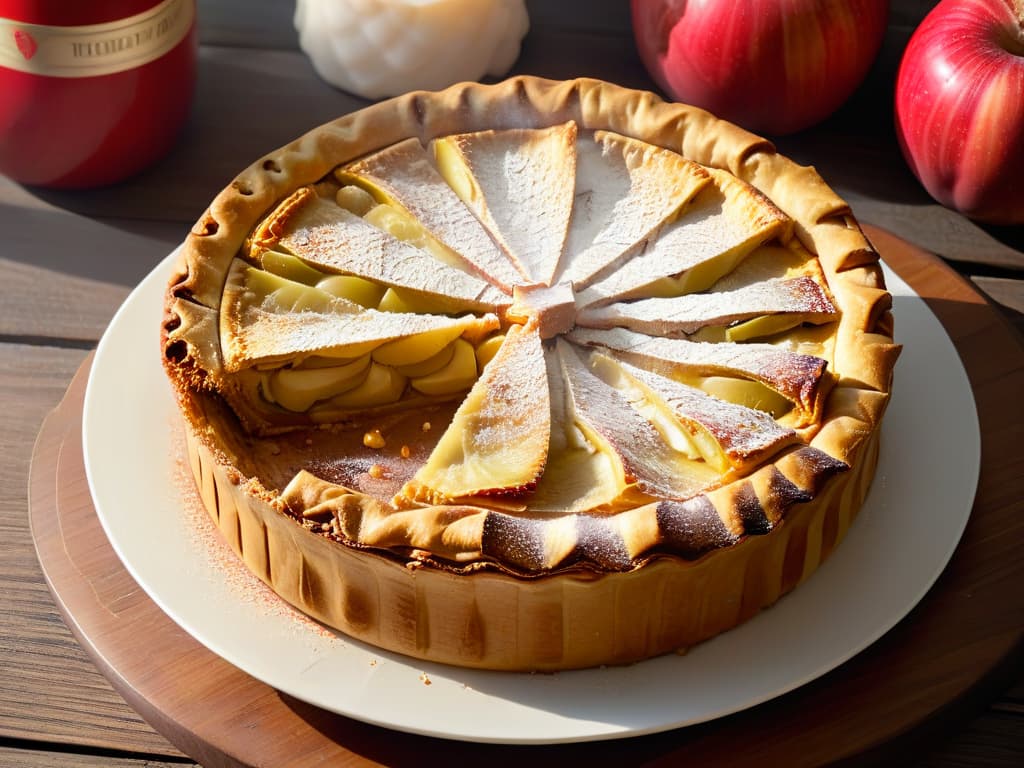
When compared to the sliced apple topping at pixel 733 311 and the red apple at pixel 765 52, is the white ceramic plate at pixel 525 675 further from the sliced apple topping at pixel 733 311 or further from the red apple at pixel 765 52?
the red apple at pixel 765 52

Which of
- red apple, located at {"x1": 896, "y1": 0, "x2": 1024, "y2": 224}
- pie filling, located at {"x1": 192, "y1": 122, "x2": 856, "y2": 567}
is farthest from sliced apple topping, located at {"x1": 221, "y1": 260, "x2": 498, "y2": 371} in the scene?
red apple, located at {"x1": 896, "y1": 0, "x2": 1024, "y2": 224}

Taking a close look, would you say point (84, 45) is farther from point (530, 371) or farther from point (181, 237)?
point (530, 371)

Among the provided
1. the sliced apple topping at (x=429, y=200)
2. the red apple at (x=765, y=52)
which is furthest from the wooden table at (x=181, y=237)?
the sliced apple topping at (x=429, y=200)

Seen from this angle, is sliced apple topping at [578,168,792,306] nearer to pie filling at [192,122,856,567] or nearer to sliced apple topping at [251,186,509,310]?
pie filling at [192,122,856,567]

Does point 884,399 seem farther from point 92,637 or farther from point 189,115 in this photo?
point 189,115

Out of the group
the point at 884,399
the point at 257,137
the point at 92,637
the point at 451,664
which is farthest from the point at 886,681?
the point at 257,137

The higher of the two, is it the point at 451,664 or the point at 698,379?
the point at 698,379
